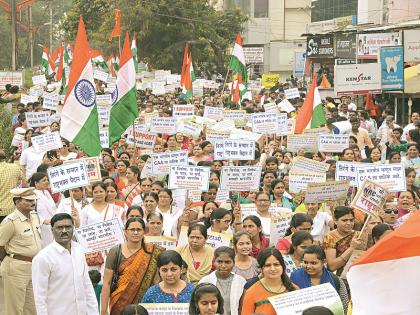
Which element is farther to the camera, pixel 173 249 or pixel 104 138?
pixel 104 138

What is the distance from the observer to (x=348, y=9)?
195ft

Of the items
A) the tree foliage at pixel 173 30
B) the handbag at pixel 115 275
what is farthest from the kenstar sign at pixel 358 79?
the tree foliage at pixel 173 30

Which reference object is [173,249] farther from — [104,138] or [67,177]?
[104,138]

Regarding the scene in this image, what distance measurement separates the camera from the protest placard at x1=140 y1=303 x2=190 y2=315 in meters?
6.83

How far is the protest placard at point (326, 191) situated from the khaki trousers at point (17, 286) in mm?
2880

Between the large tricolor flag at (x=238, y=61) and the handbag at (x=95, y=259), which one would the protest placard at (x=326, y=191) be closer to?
the handbag at (x=95, y=259)

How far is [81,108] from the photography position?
12.2 m

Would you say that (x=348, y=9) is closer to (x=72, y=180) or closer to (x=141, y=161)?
(x=141, y=161)

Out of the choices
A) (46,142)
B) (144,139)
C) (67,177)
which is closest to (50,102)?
(144,139)

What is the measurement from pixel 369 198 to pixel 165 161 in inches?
156

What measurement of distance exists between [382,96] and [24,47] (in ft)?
166

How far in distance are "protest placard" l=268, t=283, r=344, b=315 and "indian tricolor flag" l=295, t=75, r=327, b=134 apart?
10687mm

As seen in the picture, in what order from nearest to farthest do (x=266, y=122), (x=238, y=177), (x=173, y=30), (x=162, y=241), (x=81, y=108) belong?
(x=162, y=241) → (x=238, y=177) → (x=81, y=108) → (x=266, y=122) → (x=173, y=30)

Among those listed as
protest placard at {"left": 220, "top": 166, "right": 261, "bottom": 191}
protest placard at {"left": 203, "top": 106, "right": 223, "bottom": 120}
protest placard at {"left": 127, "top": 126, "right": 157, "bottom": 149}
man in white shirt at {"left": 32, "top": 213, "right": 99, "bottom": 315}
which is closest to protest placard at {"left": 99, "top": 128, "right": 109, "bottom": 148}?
protest placard at {"left": 127, "top": 126, "right": 157, "bottom": 149}
